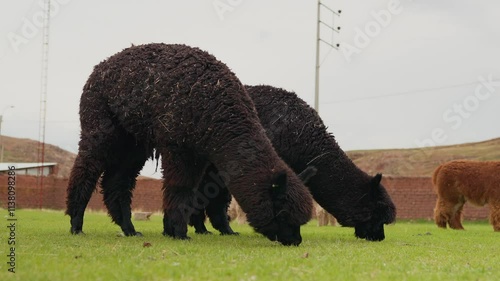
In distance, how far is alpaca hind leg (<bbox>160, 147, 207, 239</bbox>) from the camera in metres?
10.7

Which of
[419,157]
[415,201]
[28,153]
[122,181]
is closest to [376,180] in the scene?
[122,181]

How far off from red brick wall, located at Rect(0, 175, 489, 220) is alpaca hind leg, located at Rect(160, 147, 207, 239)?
27.2 metres

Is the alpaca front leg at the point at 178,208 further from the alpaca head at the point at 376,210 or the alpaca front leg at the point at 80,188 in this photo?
the alpaca head at the point at 376,210

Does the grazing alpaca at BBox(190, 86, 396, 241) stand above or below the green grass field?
above

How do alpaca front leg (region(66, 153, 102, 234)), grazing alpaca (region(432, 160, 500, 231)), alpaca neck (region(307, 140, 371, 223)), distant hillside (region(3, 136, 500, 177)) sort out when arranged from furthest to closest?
1. distant hillside (region(3, 136, 500, 177))
2. grazing alpaca (region(432, 160, 500, 231))
3. alpaca neck (region(307, 140, 371, 223))
4. alpaca front leg (region(66, 153, 102, 234))

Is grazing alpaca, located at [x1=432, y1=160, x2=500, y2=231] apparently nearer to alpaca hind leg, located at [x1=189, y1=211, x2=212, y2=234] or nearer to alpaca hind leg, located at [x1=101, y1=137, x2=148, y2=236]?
alpaca hind leg, located at [x1=189, y1=211, x2=212, y2=234]

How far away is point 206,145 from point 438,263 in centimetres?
410

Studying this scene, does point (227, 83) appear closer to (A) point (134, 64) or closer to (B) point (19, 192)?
(A) point (134, 64)

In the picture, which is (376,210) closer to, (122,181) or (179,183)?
(179,183)

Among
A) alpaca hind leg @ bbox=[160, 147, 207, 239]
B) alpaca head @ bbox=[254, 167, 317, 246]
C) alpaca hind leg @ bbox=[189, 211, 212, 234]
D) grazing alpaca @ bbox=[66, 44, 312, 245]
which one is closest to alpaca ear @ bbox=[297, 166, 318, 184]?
grazing alpaca @ bbox=[66, 44, 312, 245]

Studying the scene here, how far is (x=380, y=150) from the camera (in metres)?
69.4

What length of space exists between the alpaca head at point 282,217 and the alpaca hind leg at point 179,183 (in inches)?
68.6

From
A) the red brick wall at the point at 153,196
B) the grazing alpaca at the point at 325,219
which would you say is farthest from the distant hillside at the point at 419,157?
the grazing alpaca at the point at 325,219

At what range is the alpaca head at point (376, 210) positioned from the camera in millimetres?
12453
